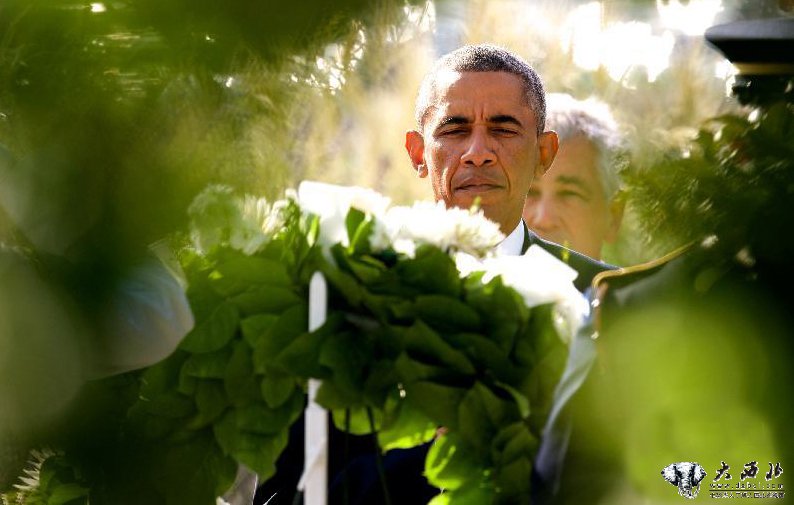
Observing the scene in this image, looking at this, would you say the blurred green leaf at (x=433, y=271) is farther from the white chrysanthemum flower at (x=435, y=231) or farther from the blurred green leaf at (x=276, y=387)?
the blurred green leaf at (x=276, y=387)

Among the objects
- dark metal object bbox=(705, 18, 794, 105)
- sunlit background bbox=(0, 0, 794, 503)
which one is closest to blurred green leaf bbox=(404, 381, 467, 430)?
dark metal object bbox=(705, 18, 794, 105)

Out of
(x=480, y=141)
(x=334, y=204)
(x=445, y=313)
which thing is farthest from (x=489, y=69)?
(x=445, y=313)

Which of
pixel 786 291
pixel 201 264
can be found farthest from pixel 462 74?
pixel 786 291

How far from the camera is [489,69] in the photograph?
106 inches

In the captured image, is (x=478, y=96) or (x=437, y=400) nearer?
(x=437, y=400)

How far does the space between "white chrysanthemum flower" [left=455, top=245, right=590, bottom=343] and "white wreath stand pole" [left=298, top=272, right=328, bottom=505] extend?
22cm

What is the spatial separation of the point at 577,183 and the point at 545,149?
518 mm

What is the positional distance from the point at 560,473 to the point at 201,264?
1.78ft

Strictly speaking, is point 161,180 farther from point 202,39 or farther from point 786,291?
point 786,291

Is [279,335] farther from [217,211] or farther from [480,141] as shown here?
[480,141]

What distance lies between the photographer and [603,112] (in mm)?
3400

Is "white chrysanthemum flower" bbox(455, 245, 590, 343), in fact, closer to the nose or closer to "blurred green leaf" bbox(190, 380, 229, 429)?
"blurred green leaf" bbox(190, 380, 229, 429)

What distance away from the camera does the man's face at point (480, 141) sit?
262 cm

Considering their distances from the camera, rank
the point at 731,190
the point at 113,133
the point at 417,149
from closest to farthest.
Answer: the point at 113,133 < the point at 731,190 < the point at 417,149
